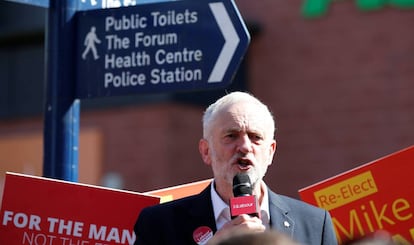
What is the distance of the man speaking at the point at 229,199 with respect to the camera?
13.2 ft

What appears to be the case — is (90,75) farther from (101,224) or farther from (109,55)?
(101,224)

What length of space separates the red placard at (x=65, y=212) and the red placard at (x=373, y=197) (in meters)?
0.82

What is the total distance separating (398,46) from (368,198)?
459 inches

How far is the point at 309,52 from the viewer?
1673cm

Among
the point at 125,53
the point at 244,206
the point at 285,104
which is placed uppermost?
the point at 285,104

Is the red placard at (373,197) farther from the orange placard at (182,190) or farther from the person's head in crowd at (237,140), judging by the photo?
the person's head in crowd at (237,140)

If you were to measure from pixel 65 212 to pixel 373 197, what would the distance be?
1314 mm

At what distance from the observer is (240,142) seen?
160 inches

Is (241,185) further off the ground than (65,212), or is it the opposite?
(65,212)

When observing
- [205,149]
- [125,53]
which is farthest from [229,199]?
[125,53]

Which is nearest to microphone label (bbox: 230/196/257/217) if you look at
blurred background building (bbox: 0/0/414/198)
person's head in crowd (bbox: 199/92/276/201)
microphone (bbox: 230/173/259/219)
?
microphone (bbox: 230/173/259/219)

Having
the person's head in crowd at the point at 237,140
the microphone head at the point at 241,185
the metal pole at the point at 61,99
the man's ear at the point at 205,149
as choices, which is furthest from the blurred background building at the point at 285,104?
the microphone head at the point at 241,185

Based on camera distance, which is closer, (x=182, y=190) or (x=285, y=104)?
(x=182, y=190)

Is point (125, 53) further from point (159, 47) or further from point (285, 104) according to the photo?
point (285, 104)
